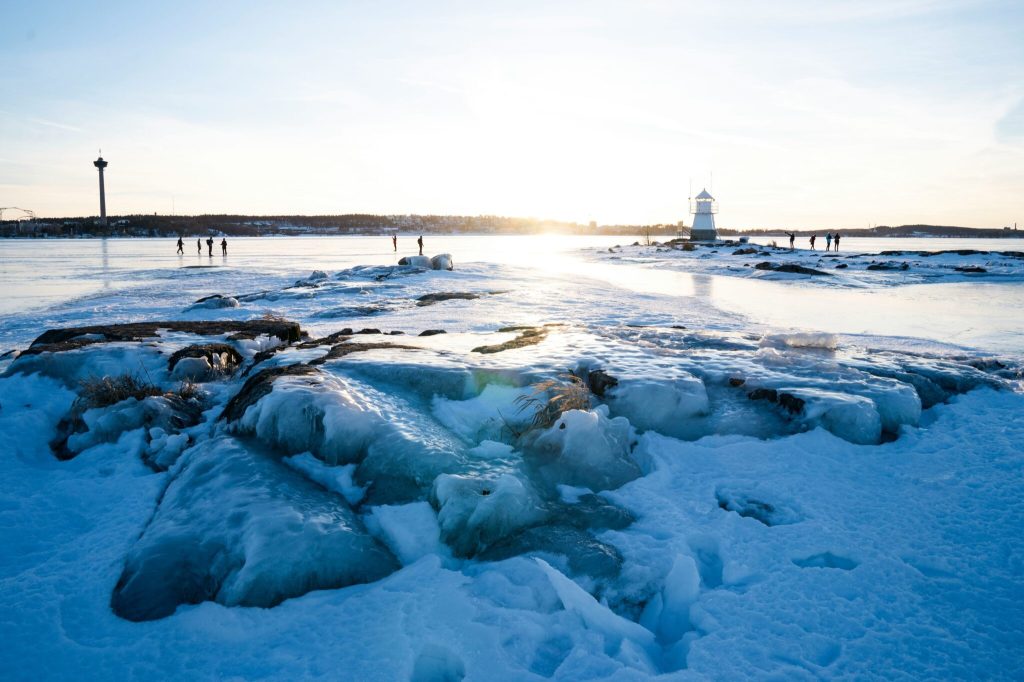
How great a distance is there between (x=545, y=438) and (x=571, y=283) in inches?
789

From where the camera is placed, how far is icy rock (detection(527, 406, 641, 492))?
4.72 metres

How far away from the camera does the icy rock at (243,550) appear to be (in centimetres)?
340

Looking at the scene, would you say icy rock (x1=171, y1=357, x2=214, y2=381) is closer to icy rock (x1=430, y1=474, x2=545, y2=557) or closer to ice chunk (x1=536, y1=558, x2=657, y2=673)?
icy rock (x1=430, y1=474, x2=545, y2=557)

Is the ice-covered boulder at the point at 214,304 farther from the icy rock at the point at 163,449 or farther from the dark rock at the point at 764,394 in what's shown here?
the dark rock at the point at 764,394

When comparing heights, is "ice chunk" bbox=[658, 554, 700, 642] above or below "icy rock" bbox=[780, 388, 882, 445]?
below

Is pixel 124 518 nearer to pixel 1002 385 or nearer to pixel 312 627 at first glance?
pixel 312 627

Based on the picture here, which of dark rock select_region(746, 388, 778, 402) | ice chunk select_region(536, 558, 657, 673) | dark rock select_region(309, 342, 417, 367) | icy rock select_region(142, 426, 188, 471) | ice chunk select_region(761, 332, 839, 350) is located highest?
ice chunk select_region(761, 332, 839, 350)

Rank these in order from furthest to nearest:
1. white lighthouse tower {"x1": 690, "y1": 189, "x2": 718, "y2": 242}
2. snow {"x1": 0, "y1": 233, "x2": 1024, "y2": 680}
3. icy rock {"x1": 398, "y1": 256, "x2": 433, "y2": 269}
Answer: white lighthouse tower {"x1": 690, "y1": 189, "x2": 718, "y2": 242}
icy rock {"x1": 398, "y1": 256, "x2": 433, "y2": 269}
snow {"x1": 0, "y1": 233, "x2": 1024, "y2": 680}

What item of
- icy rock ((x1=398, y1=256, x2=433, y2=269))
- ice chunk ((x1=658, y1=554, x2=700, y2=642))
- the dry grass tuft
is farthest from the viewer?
icy rock ((x1=398, y1=256, x2=433, y2=269))

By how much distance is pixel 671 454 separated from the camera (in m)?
5.20

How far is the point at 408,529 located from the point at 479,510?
1.68ft

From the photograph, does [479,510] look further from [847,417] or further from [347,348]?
[347,348]

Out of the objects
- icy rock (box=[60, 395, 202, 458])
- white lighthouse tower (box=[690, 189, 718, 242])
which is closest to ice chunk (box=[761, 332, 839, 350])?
icy rock (box=[60, 395, 202, 458])

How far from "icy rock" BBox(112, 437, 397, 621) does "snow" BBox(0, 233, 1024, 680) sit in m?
0.02
